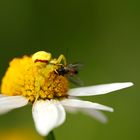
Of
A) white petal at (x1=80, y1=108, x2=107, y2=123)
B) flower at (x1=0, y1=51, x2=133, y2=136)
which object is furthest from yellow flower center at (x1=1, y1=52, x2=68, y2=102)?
white petal at (x1=80, y1=108, x2=107, y2=123)

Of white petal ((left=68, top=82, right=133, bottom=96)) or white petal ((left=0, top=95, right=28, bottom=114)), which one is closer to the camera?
white petal ((left=0, top=95, right=28, bottom=114))

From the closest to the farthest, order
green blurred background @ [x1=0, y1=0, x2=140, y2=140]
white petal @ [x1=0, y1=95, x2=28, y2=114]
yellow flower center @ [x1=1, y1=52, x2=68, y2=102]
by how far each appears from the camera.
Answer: white petal @ [x1=0, y1=95, x2=28, y2=114]
yellow flower center @ [x1=1, y1=52, x2=68, y2=102]
green blurred background @ [x1=0, y1=0, x2=140, y2=140]

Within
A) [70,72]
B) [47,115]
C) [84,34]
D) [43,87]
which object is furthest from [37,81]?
[84,34]

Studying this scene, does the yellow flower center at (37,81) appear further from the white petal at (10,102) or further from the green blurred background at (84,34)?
the green blurred background at (84,34)

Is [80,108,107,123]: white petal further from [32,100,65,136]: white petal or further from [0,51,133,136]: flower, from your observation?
[32,100,65,136]: white petal

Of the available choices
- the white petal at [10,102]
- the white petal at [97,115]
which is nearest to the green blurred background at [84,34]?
the white petal at [97,115]

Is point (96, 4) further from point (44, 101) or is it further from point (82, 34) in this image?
point (44, 101)

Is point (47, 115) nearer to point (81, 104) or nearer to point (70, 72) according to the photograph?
point (81, 104)
